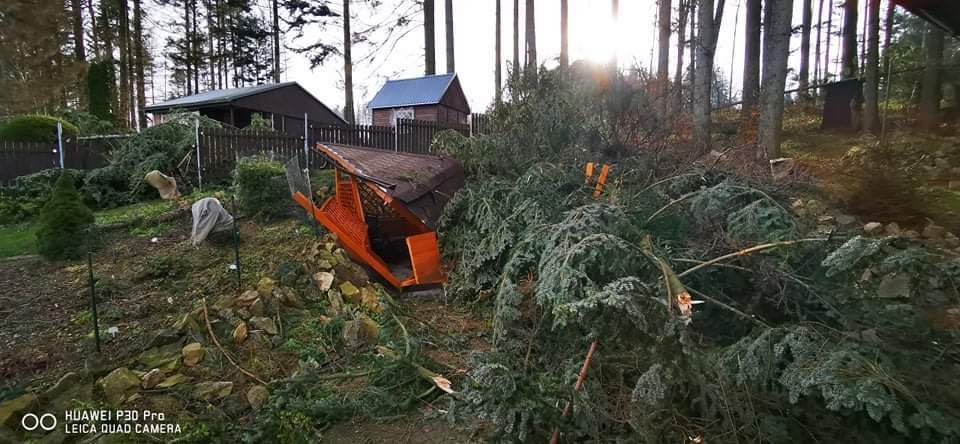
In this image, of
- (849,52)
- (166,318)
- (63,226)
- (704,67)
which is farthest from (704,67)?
(63,226)

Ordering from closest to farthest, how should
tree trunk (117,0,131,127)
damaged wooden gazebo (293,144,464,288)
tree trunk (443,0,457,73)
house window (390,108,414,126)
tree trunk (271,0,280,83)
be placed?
damaged wooden gazebo (293,144,464,288)
tree trunk (443,0,457,73)
tree trunk (117,0,131,127)
house window (390,108,414,126)
tree trunk (271,0,280,83)

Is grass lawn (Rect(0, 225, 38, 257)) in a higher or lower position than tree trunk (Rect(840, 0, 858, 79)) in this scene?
lower

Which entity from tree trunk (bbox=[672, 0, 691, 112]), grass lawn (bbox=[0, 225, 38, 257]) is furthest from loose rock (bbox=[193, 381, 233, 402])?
tree trunk (bbox=[672, 0, 691, 112])

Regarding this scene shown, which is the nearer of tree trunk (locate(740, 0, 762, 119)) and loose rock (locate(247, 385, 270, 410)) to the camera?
loose rock (locate(247, 385, 270, 410))

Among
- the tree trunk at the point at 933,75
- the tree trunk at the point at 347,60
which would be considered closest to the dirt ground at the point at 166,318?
the tree trunk at the point at 933,75

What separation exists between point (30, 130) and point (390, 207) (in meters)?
A: 10.2

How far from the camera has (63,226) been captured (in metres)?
4.52

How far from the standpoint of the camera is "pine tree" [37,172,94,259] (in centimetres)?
443

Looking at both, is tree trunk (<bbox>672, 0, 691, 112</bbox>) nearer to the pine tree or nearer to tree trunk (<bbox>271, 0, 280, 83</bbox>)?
the pine tree

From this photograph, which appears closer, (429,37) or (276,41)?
(429,37)

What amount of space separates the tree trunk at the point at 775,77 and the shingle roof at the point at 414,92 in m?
14.3

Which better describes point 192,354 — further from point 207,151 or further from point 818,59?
point 818,59

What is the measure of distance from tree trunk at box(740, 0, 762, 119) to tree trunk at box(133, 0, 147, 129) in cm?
2153

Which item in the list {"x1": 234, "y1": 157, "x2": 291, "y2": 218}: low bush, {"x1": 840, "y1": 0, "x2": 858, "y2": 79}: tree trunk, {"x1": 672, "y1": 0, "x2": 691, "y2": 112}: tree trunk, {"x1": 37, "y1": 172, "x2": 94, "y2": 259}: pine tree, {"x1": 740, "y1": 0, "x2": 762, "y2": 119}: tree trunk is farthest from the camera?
{"x1": 740, "y1": 0, "x2": 762, "y2": 119}: tree trunk
